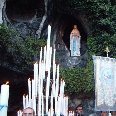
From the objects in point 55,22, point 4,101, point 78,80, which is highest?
Answer: point 55,22

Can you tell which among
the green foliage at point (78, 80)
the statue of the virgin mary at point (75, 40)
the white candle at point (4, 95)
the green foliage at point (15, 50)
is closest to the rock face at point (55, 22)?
the statue of the virgin mary at point (75, 40)

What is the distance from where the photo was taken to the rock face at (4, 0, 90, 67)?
1316cm

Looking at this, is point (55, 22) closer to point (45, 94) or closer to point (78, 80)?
point (78, 80)

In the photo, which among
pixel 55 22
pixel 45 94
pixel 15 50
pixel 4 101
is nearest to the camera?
pixel 4 101

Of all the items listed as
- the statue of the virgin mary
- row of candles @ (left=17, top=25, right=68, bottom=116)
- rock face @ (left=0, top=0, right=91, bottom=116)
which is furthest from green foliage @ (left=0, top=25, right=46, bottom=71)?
row of candles @ (left=17, top=25, right=68, bottom=116)

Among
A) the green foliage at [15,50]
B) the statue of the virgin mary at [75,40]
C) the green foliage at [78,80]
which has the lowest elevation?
the green foliage at [78,80]

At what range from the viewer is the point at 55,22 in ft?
46.1

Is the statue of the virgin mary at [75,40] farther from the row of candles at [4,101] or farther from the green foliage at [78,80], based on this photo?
the row of candles at [4,101]

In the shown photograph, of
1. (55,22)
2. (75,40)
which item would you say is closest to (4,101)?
(75,40)

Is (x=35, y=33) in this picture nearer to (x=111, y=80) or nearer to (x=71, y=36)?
(x=71, y=36)

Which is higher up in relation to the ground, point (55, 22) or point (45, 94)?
point (55, 22)

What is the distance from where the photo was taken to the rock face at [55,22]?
43.2 feet

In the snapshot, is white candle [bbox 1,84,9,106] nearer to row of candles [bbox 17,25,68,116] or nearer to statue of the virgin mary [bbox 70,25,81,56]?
row of candles [bbox 17,25,68,116]

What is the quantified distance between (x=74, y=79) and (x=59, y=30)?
3119 mm
